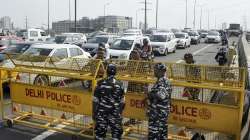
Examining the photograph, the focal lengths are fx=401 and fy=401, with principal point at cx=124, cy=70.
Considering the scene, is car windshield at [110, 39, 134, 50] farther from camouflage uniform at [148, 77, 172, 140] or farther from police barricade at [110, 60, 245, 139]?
camouflage uniform at [148, 77, 172, 140]

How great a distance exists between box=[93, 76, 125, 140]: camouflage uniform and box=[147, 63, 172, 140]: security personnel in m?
0.54

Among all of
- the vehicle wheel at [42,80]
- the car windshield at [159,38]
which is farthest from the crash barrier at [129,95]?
the car windshield at [159,38]

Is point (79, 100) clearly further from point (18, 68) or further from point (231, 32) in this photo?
point (231, 32)

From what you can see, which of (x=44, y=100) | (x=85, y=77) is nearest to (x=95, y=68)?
(x=85, y=77)

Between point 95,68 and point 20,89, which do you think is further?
point 20,89

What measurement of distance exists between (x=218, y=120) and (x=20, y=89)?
468cm

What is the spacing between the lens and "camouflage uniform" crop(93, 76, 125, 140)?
6.72 metres

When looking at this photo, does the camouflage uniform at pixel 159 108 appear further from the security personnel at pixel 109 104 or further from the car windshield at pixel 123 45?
the car windshield at pixel 123 45

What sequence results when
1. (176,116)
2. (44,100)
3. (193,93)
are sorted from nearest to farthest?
(176,116)
(193,93)
(44,100)

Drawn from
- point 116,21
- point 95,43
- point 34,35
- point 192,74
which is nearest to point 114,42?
point 95,43

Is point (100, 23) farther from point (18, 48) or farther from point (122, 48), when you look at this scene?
point (18, 48)

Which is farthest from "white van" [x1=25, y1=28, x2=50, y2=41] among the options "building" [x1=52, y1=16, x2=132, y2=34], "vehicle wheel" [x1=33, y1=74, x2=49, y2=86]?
"building" [x1=52, y1=16, x2=132, y2=34]

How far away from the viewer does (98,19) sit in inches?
4222

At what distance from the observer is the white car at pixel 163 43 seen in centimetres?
3177
